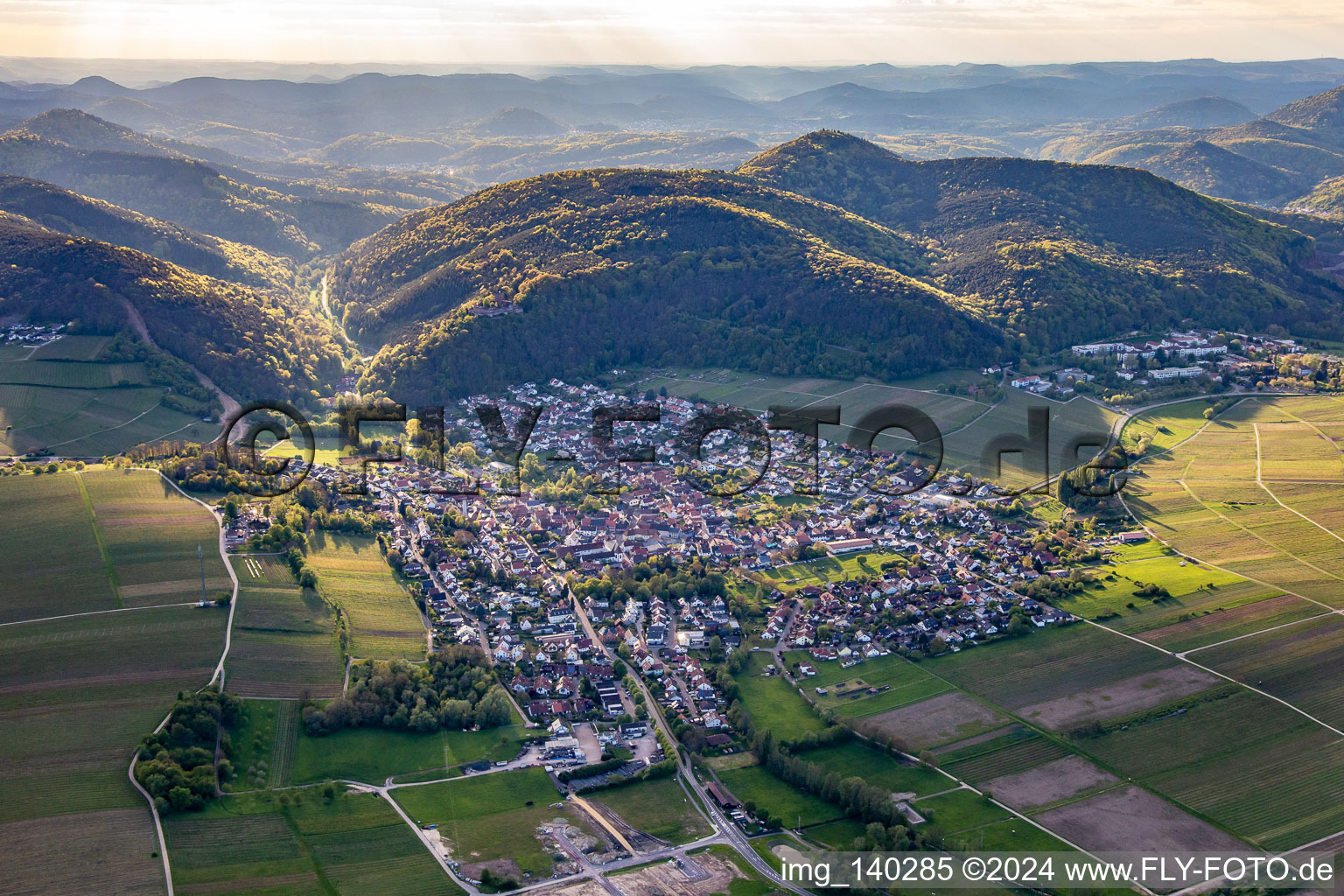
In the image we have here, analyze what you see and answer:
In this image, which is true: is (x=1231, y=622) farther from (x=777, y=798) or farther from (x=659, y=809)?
(x=659, y=809)

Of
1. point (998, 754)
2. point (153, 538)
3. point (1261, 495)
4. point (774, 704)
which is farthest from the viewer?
point (1261, 495)

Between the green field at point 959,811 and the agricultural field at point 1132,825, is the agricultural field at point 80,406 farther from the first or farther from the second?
the agricultural field at point 1132,825

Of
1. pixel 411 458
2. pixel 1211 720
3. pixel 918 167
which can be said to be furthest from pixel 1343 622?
pixel 918 167

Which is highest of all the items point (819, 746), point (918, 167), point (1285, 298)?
point (918, 167)

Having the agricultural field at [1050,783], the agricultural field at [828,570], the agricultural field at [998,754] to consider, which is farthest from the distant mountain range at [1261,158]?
the agricultural field at [1050,783]

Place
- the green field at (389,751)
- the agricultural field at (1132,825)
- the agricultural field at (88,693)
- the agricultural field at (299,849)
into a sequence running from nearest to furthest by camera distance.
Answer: the agricultural field at (299,849) → the agricultural field at (1132,825) → the agricultural field at (88,693) → the green field at (389,751)

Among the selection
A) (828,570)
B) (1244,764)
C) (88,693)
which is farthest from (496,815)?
(1244,764)

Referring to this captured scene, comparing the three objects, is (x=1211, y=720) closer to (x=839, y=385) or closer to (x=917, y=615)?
(x=917, y=615)
